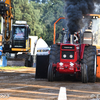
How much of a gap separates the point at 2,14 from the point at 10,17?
114 cm

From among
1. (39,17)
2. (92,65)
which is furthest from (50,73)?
(39,17)

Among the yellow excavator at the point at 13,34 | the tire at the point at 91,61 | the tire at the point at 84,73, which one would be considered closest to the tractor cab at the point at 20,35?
the yellow excavator at the point at 13,34

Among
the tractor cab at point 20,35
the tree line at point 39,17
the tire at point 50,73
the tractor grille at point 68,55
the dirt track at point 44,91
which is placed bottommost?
the dirt track at point 44,91

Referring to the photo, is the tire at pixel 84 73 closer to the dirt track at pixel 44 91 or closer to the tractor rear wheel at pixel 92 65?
the tractor rear wheel at pixel 92 65

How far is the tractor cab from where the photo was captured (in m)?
26.1

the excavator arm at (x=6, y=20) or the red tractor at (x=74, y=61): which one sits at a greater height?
the excavator arm at (x=6, y=20)

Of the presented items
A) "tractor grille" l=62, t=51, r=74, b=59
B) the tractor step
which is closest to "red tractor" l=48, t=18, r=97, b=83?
"tractor grille" l=62, t=51, r=74, b=59

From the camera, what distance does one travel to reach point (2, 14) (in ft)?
81.0

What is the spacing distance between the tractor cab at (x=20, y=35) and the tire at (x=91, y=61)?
1412 centimetres

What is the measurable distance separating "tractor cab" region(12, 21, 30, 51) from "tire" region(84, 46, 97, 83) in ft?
46.3

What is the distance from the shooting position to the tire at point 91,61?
12266 millimetres

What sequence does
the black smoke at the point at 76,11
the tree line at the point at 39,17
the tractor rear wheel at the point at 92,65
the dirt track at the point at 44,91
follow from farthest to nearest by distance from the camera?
the tree line at the point at 39,17 < the black smoke at the point at 76,11 < the tractor rear wheel at the point at 92,65 < the dirt track at the point at 44,91

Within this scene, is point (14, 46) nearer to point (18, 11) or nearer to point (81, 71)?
Result: point (81, 71)

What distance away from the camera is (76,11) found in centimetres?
1741
